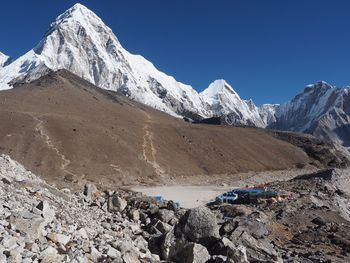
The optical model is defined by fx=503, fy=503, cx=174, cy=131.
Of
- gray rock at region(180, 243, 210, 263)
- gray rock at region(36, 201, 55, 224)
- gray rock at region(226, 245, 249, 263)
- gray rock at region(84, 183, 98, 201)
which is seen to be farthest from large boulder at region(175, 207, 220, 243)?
gray rock at region(84, 183, 98, 201)

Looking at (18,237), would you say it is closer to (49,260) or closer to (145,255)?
(49,260)

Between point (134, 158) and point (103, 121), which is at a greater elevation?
point (103, 121)

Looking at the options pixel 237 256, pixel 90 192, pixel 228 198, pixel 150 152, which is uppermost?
pixel 150 152

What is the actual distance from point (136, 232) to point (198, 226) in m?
4.15

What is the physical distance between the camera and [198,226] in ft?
91.2

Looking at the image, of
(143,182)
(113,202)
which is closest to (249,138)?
(143,182)

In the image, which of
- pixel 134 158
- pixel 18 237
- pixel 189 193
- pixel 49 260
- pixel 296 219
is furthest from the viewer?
pixel 134 158

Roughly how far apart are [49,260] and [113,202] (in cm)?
1746

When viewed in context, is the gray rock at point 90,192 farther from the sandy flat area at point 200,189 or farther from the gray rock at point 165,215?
the sandy flat area at point 200,189

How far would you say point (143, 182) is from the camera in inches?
3930

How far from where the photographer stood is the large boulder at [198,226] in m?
27.3

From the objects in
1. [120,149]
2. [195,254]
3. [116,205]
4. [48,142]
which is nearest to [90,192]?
[116,205]

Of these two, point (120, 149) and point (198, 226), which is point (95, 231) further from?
point (120, 149)

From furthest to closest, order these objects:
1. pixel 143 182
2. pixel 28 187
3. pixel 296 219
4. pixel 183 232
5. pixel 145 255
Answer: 1. pixel 143 182
2. pixel 296 219
3. pixel 28 187
4. pixel 183 232
5. pixel 145 255
